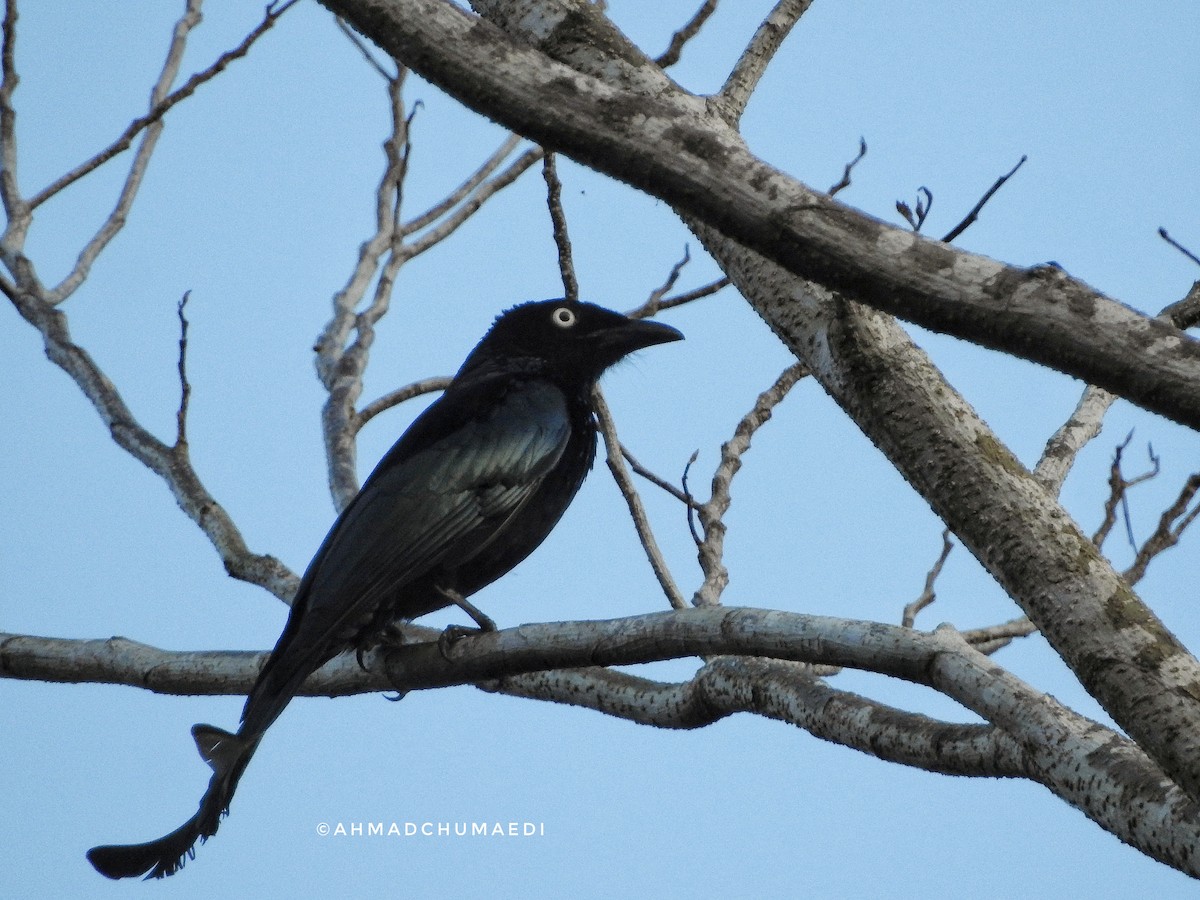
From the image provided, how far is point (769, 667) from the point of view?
4.29m

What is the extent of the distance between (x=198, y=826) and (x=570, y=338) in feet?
10.3

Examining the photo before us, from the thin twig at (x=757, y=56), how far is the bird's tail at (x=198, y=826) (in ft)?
8.26

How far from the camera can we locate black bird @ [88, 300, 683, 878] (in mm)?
4488

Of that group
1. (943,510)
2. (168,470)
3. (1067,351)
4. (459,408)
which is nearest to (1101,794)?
(943,510)

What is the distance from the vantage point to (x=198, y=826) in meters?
4.29

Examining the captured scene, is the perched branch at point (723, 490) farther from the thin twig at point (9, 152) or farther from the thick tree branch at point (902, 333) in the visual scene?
the thin twig at point (9, 152)

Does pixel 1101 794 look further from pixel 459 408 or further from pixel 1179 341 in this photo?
pixel 459 408

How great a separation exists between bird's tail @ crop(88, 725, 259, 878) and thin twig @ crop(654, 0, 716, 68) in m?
3.31

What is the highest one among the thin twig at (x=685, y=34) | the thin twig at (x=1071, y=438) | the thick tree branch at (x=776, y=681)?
the thin twig at (x=685, y=34)

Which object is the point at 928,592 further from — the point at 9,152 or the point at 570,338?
the point at 9,152

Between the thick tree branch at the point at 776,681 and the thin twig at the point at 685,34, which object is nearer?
the thick tree branch at the point at 776,681

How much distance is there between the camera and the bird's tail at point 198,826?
412 cm

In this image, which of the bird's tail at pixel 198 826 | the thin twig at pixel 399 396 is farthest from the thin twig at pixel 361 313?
the bird's tail at pixel 198 826

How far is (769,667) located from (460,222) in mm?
4114
